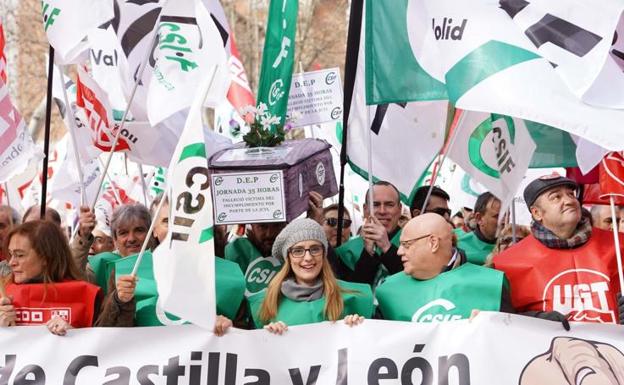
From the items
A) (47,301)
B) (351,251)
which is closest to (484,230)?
(351,251)

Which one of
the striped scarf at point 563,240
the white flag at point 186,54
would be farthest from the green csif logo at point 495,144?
the white flag at point 186,54

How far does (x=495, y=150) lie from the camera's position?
28.5 feet

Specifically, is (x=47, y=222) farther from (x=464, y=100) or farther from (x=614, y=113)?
(x=614, y=113)

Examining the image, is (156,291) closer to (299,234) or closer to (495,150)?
(299,234)

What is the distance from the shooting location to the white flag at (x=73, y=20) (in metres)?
8.43

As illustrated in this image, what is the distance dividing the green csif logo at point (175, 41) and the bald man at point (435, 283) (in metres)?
2.36

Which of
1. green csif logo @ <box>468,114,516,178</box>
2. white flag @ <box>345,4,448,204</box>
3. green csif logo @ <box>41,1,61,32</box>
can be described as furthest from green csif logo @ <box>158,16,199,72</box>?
green csif logo @ <box>468,114,516,178</box>

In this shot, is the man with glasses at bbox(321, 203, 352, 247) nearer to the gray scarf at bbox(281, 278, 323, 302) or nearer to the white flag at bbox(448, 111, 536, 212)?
the white flag at bbox(448, 111, 536, 212)

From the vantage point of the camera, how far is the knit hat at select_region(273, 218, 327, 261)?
6891 millimetres

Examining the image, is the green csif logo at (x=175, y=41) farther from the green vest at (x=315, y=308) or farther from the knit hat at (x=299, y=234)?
the green vest at (x=315, y=308)

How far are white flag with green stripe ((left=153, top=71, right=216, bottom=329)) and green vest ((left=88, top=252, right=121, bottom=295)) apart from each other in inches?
60.7

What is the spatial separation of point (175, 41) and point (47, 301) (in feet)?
8.22

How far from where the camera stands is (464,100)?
7051mm

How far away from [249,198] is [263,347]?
4.11 ft
